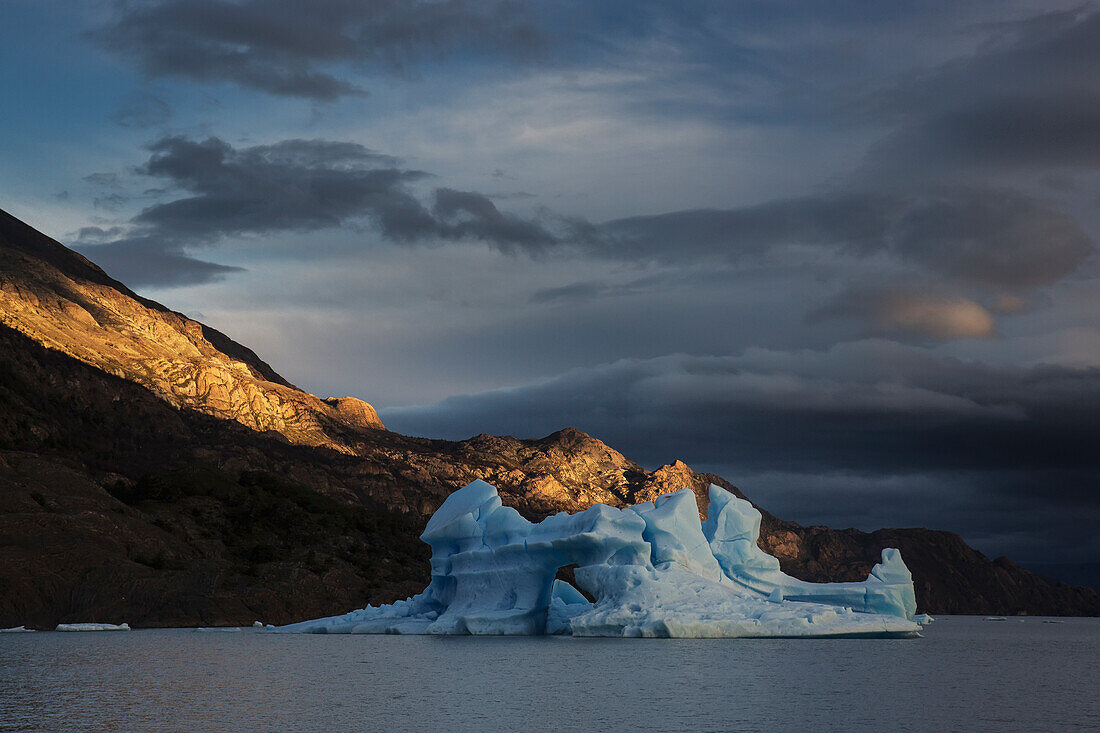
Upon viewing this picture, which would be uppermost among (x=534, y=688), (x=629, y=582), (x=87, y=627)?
(x=629, y=582)

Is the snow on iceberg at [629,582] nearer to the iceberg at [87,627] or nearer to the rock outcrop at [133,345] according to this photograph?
the iceberg at [87,627]

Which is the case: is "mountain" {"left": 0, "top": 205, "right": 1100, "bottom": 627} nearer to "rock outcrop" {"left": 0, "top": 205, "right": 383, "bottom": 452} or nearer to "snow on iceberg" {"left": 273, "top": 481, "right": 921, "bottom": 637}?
"rock outcrop" {"left": 0, "top": 205, "right": 383, "bottom": 452}

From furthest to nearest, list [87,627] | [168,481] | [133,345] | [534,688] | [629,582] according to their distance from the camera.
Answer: [133,345] → [168,481] → [87,627] → [629,582] → [534,688]

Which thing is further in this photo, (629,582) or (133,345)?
(133,345)

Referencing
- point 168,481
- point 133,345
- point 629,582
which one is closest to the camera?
point 629,582

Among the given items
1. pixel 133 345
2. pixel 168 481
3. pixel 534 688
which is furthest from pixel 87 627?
pixel 133 345

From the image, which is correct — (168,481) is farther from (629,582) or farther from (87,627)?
(629,582)

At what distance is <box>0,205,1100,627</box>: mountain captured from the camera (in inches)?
3004

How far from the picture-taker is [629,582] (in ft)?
166

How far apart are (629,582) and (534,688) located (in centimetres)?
1767

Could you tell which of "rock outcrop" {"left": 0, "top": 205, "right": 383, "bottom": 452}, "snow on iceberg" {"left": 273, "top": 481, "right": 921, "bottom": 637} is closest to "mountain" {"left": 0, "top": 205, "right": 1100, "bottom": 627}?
"rock outcrop" {"left": 0, "top": 205, "right": 383, "bottom": 452}

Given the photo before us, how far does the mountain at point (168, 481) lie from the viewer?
7631 cm

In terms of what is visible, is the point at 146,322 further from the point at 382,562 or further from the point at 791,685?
the point at 791,685

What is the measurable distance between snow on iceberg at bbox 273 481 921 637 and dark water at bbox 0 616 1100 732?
1689 millimetres
